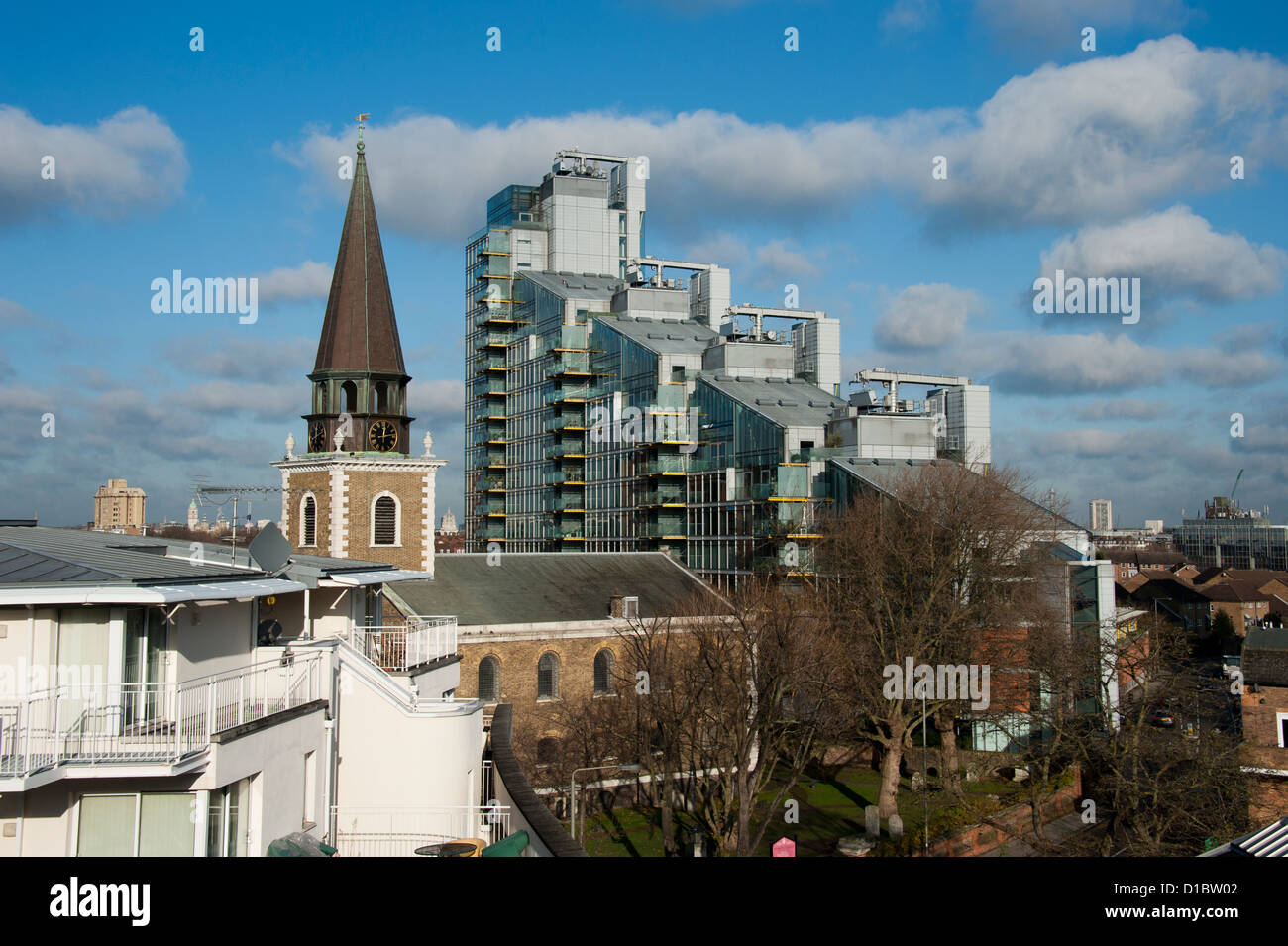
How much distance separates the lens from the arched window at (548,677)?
152 ft

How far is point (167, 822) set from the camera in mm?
13945

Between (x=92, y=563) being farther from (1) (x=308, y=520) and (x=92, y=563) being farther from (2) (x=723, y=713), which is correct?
(1) (x=308, y=520)

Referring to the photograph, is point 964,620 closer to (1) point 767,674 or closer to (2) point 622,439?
(1) point 767,674

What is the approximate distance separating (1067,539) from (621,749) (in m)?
26.4

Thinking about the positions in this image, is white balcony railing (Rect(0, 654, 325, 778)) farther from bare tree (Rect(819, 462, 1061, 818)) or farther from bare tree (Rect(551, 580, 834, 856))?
bare tree (Rect(819, 462, 1061, 818))

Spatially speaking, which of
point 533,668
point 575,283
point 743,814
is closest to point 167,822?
point 743,814

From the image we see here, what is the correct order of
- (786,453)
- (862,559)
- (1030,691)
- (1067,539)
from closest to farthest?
(1030,691) < (862,559) < (1067,539) < (786,453)

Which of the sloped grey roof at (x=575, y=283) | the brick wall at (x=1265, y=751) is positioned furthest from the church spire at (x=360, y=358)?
the sloped grey roof at (x=575, y=283)

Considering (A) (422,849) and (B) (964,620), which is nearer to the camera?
(A) (422,849)

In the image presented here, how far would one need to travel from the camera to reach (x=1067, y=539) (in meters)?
53.7

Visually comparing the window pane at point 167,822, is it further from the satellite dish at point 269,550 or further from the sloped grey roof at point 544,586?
the sloped grey roof at point 544,586

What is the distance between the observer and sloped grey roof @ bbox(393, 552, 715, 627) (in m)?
46.2

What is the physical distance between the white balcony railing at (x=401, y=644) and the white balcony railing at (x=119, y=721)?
28.9 ft
